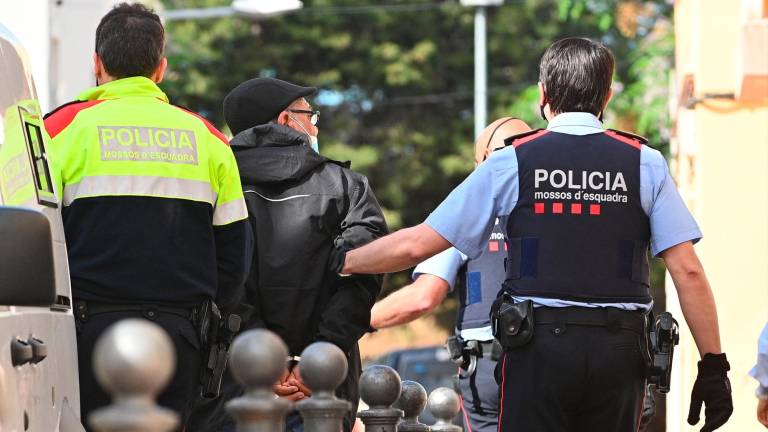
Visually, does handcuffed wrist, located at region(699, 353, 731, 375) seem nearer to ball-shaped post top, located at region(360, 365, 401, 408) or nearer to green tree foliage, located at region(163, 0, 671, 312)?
ball-shaped post top, located at region(360, 365, 401, 408)

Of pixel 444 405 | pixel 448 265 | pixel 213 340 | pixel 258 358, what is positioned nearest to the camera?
pixel 258 358

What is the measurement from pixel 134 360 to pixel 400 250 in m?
2.94

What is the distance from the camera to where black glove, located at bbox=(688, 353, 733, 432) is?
17.9 ft

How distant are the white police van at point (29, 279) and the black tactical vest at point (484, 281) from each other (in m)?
2.47

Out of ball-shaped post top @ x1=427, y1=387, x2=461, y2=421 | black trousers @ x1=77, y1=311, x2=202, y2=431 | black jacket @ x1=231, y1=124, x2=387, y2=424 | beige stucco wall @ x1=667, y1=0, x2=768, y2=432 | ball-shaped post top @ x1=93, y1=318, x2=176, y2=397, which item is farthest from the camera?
beige stucco wall @ x1=667, y1=0, x2=768, y2=432

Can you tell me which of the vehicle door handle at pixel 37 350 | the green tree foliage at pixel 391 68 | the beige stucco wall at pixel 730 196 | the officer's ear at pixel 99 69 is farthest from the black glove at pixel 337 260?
the green tree foliage at pixel 391 68

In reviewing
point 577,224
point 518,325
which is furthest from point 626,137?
point 518,325

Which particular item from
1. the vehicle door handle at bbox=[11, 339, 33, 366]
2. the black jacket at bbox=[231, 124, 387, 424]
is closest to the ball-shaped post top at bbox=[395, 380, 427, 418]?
the black jacket at bbox=[231, 124, 387, 424]

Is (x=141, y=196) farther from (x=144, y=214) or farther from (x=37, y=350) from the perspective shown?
(x=37, y=350)

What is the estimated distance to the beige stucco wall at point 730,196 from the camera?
10047 mm

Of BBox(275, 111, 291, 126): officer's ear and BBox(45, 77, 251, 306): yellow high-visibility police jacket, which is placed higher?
BBox(275, 111, 291, 126): officer's ear

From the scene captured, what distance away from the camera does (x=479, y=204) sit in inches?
218

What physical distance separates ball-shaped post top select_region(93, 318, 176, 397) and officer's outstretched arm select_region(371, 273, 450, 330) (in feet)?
14.6

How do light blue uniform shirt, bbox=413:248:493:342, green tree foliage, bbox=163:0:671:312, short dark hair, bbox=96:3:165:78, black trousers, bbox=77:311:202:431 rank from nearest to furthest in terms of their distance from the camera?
1. black trousers, bbox=77:311:202:431
2. short dark hair, bbox=96:3:165:78
3. light blue uniform shirt, bbox=413:248:493:342
4. green tree foliage, bbox=163:0:671:312
